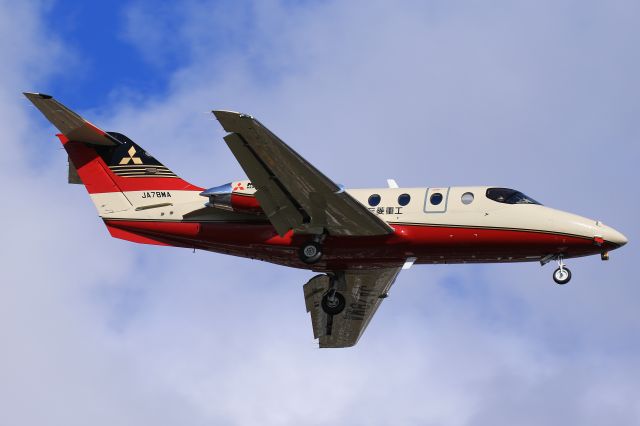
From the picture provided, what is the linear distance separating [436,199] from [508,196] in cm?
204

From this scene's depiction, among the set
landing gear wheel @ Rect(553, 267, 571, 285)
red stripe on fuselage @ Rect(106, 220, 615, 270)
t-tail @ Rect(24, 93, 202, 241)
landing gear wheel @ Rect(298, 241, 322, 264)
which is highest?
t-tail @ Rect(24, 93, 202, 241)

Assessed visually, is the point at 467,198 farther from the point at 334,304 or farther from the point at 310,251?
the point at 334,304

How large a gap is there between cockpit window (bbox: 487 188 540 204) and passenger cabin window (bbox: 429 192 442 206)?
1.39m

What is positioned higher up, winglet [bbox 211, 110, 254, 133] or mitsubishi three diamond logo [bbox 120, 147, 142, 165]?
mitsubishi three diamond logo [bbox 120, 147, 142, 165]

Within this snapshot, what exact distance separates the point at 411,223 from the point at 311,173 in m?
3.61

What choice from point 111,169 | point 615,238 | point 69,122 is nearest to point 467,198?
point 615,238

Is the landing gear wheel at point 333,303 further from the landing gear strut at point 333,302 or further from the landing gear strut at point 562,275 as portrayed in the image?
the landing gear strut at point 562,275

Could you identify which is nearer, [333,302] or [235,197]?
[235,197]

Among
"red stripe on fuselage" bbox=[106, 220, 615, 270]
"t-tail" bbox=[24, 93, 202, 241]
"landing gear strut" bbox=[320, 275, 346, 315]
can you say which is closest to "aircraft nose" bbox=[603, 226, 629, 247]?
"red stripe on fuselage" bbox=[106, 220, 615, 270]

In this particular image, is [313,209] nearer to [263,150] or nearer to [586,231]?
[263,150]

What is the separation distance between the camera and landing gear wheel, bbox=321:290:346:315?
113ft

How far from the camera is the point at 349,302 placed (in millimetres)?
35406

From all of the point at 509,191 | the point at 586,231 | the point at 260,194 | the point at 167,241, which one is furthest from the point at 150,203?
the point at 586,231

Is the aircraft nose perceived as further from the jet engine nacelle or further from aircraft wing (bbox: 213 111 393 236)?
the jet engine nacelle
